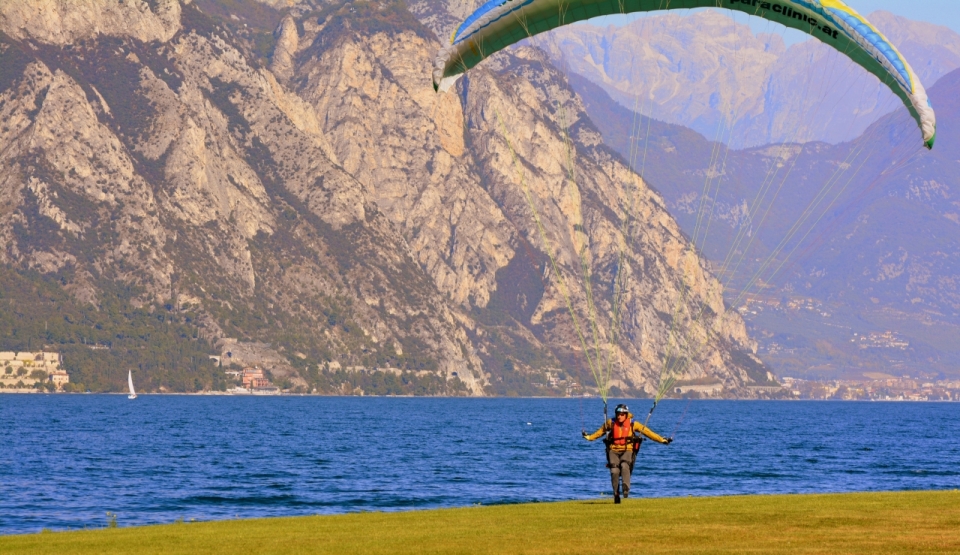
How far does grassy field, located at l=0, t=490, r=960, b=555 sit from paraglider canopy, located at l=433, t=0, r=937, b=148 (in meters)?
9.07

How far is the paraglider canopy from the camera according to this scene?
101 ft

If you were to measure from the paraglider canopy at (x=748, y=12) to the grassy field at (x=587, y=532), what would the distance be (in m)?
9.07

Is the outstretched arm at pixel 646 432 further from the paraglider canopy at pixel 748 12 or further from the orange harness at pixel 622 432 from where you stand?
the paraglider canopy at pixel 748 12

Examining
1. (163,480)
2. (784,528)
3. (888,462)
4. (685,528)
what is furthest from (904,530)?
(888,462)

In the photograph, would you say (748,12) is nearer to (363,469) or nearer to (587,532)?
(587,532)

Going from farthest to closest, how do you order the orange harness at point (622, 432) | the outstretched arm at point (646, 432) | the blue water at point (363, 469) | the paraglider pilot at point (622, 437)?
the blue water at point (363, 469) → the orange harness at point (622, 432) → the paraglider pilot at point (622, 437) → the outstretched arm at point (646, 432)

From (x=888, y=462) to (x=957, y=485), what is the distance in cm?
2617

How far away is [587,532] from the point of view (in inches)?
977

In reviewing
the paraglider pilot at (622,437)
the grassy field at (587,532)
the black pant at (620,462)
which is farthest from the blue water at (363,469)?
the paraglider pilot at (622,437)

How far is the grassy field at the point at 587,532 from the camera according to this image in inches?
891

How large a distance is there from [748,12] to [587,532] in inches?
612

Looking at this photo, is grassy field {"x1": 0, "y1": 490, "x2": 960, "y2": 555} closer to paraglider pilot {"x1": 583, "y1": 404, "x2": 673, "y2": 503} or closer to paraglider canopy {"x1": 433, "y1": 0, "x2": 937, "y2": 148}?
paraglider pilot {"x1": 583, "y1": 404, "x2": 673, "y2": 503}

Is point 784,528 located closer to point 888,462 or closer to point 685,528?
point 685,528

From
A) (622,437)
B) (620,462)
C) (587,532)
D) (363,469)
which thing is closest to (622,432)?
(622,437)
